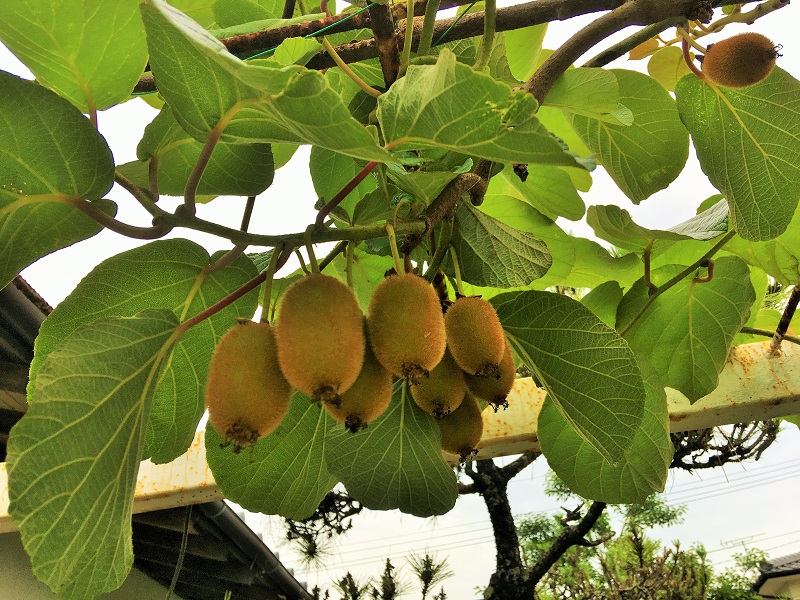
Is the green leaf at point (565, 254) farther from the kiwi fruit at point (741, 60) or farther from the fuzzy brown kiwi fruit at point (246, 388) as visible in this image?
the fuzzy brown kiwi fruit at point (246, 388)

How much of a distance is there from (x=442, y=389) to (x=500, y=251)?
0.46 feet

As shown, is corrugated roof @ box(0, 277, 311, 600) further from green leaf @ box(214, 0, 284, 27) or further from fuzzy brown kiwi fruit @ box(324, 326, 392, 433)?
fuzzy brown kiwi fruit @ box(324, 326, 392, 433)

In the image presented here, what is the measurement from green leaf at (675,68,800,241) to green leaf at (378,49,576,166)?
42cm

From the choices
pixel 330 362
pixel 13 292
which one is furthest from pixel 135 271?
pixel 13 292

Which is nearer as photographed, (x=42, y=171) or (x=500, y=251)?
(x=42, y=171)

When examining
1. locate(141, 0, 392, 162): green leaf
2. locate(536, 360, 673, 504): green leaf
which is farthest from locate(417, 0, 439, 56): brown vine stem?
locate(536, 360, 673, 504): green leaf

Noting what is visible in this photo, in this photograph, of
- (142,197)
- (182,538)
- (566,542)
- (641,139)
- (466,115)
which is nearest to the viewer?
(466,115)

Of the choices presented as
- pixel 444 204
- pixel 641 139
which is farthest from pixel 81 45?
pixel 641 139

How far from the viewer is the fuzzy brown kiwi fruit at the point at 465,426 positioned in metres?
0.61

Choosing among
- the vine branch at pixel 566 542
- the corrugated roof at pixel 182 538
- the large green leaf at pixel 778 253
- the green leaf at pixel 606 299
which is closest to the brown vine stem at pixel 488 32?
the green leaf at pixel 606 299

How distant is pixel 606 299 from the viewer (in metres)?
0.99

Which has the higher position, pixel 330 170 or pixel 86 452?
pixel 330 170

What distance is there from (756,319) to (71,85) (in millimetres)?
1204

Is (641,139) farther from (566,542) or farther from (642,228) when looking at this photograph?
(566,542)
